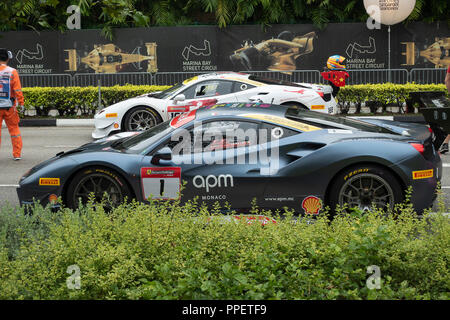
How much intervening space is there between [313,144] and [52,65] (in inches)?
691

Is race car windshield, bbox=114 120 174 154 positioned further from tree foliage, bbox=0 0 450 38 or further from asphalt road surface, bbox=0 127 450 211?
tree foliage, bbox=0 0 450 38

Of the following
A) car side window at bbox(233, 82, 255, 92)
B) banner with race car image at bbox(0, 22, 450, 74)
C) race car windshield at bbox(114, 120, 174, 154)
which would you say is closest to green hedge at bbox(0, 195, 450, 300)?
race car windshield at bbox(114, 120, 174, 154)

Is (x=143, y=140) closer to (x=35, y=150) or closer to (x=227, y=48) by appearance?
(x=35, y=150)

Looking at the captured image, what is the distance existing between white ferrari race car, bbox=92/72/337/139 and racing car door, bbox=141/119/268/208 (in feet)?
19.9

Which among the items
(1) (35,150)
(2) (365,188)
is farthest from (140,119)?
(2) (365,188)

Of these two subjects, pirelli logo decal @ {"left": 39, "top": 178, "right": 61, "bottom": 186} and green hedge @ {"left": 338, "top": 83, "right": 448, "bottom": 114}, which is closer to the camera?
pirelli logo decal @ {"left": 39, "top": 178, "right": 61, "bottom": 186}

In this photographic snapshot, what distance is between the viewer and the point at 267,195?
7.13 meters

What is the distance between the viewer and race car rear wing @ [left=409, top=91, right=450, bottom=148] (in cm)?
971

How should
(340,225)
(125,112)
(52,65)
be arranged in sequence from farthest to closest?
(52,65)
(125,112)
(340,225)

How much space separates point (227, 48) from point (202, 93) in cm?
928

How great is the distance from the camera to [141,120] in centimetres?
1390

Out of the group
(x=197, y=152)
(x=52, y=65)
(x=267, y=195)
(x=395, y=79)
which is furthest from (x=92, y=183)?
(x=52, y=65)
